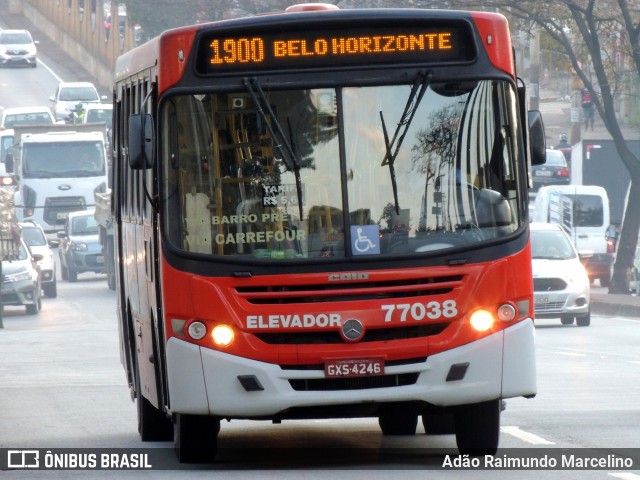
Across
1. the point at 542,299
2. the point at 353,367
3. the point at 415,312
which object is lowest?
the point at 542,299

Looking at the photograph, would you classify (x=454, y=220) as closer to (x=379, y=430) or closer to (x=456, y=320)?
(x=456, y=320)

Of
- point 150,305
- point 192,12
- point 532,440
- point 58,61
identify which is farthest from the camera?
point 58,61

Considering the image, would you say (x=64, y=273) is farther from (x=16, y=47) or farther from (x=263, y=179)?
(x=16, y=47)

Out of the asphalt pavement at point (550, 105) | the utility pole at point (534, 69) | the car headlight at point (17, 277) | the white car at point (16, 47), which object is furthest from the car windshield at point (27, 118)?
the car headlight at point (17, 277)

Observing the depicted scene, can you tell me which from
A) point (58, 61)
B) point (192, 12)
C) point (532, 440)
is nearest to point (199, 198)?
point (532, 440)

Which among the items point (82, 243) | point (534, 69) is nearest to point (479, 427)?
point (82, 243)

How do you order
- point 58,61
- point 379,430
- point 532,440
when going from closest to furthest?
point 532,440
point 379,430
point 58,61

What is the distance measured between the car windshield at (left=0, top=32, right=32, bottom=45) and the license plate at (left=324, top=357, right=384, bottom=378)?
8039 cm

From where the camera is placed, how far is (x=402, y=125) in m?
10.4

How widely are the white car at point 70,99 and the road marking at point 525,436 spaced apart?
2379 inches

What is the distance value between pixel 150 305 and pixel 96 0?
91.3 meters

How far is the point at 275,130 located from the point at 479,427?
2092 mm

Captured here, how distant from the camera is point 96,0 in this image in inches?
3971

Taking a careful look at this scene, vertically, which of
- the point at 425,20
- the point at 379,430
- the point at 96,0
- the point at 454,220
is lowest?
the point at 379,430
